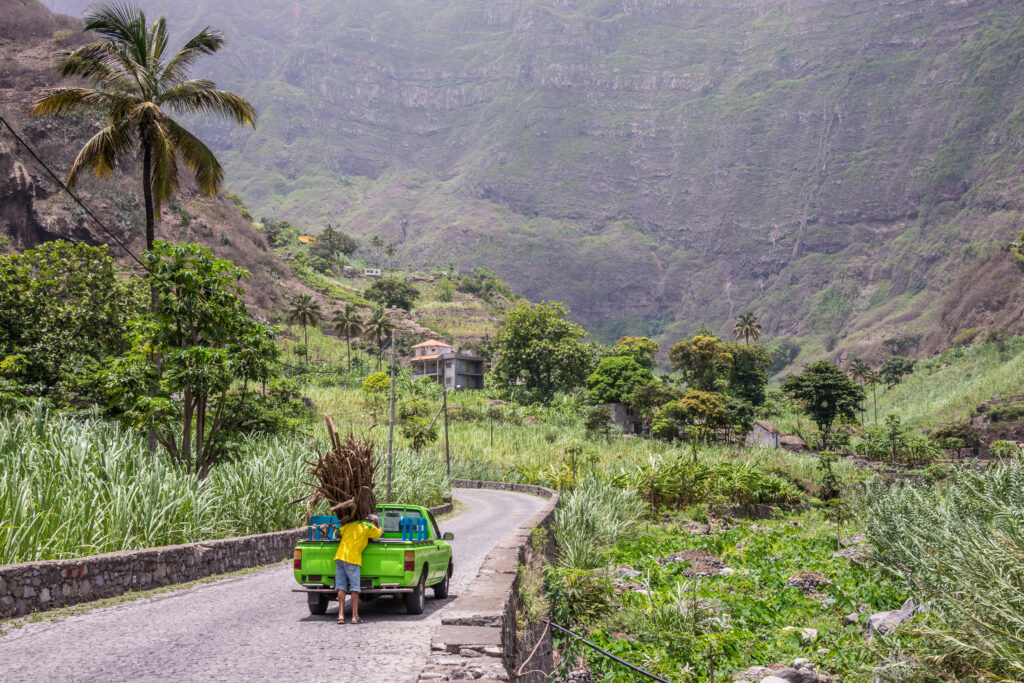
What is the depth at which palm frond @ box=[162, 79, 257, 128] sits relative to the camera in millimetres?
18250

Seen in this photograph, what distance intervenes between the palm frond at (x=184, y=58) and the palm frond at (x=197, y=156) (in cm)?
109

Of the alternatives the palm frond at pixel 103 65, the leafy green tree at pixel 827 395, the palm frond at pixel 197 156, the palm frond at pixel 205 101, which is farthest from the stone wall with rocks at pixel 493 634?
the leafy green tree at pixel 827 395

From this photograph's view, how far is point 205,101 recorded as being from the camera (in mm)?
19234

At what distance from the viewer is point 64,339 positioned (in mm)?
22516

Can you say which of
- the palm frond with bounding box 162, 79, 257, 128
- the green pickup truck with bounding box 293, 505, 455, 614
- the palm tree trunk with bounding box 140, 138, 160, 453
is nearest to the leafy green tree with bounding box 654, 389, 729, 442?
the palm frond with bounding box 162, 79, 257, 128

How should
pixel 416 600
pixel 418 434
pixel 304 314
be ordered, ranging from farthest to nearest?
pixel 304 314, pixel 418 434, pixel 416 600

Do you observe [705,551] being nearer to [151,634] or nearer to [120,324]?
[151,634]

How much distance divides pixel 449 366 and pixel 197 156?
72115 millimetres

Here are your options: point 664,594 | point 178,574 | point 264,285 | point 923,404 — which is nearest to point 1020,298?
point 923,404

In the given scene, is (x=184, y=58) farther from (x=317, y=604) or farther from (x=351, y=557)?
(x=351, y=557)

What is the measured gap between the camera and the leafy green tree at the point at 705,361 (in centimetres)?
8912

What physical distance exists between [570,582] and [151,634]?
21.3ft

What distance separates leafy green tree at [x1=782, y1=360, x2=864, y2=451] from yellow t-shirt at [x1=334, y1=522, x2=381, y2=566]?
2747 inches

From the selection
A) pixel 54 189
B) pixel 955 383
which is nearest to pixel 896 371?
pixel 955 383
